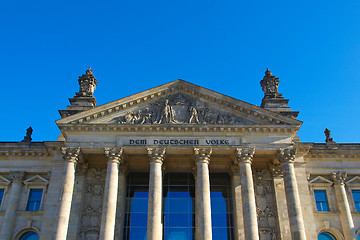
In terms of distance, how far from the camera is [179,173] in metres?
33.0

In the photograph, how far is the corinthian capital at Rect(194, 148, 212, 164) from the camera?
2909cm

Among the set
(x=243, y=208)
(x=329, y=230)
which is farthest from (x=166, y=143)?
(x=329, y=230)

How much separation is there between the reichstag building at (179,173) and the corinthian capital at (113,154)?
0.08m

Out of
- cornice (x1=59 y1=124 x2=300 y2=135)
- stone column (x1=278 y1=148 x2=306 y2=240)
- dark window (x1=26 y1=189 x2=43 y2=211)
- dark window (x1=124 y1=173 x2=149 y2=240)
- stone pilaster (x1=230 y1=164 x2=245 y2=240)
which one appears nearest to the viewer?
stone column (x1=278 y1=148 x2=306 y2=240)

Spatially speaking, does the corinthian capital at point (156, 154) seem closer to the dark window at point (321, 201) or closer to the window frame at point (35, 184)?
the window frame at point (35, 184)

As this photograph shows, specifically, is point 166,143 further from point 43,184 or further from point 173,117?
point 43,184

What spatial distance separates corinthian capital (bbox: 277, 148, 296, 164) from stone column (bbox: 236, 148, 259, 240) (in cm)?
221

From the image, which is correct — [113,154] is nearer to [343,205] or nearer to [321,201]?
[321,201]

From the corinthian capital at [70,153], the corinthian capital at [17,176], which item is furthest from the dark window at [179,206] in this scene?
the corinthian capital at [17,176]

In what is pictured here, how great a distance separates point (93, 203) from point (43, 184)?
5.21 meters

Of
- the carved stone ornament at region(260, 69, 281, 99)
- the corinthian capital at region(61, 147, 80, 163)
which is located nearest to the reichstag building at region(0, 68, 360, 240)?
the corinthian capital at region(61, 147, 80, 163)

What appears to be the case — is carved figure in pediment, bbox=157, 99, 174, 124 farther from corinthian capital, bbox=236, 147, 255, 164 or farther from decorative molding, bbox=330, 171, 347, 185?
decorative molding, bbox=330, 171, 347, 185

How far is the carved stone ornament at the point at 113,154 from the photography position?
1143 inches

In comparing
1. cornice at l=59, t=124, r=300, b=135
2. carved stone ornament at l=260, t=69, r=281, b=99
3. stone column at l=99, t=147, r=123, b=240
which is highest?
carved stone ornament at l=260, t=69, r=281, b=99
